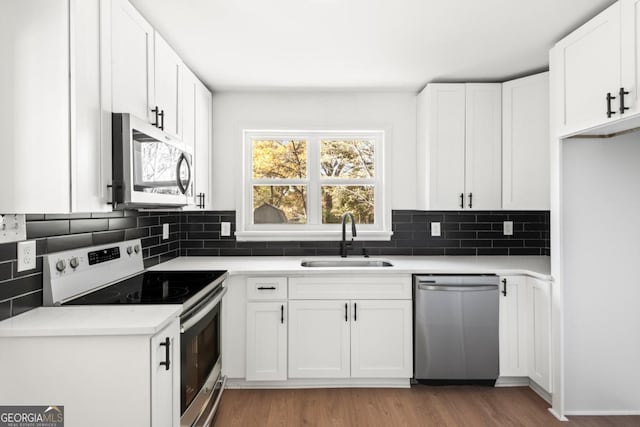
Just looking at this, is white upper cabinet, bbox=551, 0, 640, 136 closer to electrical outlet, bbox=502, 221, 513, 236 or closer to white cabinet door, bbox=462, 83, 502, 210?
white cabinet door, bbox=462, 83, 502, 210

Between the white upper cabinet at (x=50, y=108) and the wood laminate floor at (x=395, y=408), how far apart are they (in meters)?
1.67

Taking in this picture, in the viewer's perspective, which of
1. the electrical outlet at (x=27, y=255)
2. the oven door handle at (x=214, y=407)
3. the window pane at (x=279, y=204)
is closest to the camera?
the electrical outlet at (x=27, y=255)

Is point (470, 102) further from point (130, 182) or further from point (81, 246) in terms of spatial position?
point (81, 246)

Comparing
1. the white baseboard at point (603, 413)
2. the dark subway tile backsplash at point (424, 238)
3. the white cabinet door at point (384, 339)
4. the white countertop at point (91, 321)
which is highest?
the dark subway tile backsplash at point (424, 238)

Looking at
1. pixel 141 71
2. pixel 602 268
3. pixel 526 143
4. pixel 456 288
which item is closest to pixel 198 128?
pixel 141 71

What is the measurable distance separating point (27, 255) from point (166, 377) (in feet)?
2.55

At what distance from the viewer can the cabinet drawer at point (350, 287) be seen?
2.65 metres

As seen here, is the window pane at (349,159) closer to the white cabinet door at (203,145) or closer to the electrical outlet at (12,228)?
the white cabinet door at (203,145)

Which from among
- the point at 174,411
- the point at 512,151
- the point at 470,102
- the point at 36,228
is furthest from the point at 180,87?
the point at 512,151

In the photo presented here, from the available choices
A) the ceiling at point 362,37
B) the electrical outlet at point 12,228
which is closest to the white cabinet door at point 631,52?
the ceiling at point 362,37

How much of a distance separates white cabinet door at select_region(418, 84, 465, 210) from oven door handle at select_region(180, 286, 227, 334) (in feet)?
5.94

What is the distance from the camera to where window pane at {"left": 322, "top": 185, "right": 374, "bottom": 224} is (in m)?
3.39

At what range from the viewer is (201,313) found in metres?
1.95

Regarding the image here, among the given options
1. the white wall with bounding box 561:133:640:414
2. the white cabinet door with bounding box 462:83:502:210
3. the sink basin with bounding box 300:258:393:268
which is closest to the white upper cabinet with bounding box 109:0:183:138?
the sink basin with bounding box 300:258:393:268
